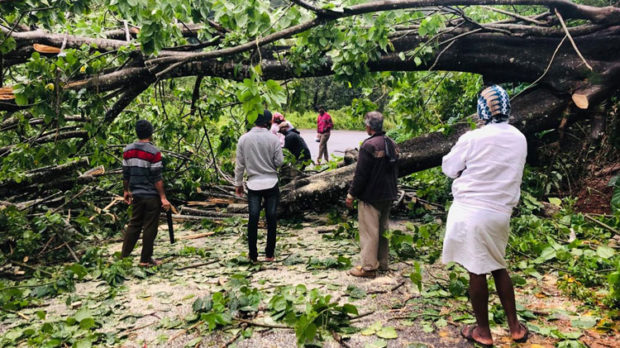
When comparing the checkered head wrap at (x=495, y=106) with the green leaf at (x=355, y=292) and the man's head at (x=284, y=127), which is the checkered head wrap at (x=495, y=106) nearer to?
the green leaf at (x=355, y=292)

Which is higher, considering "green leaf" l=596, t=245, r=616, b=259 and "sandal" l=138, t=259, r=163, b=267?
"green leaf" l=596, t=245, r=616, b=259

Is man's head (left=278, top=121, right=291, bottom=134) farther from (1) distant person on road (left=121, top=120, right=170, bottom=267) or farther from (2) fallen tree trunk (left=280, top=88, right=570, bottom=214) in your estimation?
(1) distant person on road (left=121, top=120, right=170, bottom=267)

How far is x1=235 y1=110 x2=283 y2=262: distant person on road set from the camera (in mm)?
4922

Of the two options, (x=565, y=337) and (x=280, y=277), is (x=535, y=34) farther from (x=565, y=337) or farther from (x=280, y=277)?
(x=280, y=277)

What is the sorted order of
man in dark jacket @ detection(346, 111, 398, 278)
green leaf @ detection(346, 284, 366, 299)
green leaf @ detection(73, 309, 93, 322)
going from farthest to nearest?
man in dark jacket @ detection(346, 111, 398, 278) → green leaf @ detection(346, 284, 366, 299) → green leaf @ detection(73, 309, 93, 322)

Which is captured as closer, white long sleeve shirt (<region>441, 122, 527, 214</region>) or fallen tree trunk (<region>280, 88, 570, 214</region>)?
white long sleeve shirt (<region>441, 122, 527, 214</region>)

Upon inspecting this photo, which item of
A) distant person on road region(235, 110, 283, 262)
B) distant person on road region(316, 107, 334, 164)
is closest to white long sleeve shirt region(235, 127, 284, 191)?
distant person on road region(235, 110, 283, 262)

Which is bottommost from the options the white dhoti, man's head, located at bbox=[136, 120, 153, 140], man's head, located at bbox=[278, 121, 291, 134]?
the white dhoti

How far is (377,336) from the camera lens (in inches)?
122

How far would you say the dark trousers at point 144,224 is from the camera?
5078mm

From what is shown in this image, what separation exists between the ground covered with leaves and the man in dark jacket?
25 cm

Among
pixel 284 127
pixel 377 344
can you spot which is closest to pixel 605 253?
pixel 377 344

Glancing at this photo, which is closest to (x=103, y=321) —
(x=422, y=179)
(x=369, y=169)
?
(x=369, y=169)

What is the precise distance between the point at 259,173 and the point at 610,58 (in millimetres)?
4787
